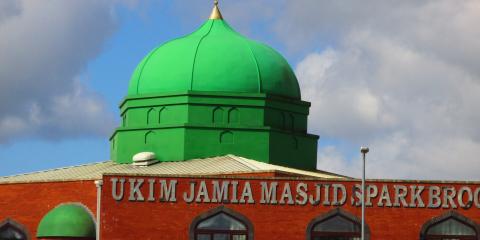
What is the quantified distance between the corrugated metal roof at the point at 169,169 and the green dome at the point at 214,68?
12.7ft

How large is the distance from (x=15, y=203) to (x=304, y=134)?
14.9 m

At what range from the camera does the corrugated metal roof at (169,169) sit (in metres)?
61.8

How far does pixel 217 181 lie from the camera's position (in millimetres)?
56531

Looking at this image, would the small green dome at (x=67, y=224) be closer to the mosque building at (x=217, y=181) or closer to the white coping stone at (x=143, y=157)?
the mosque building at (x=217, y=181)

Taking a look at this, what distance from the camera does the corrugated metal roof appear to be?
6175 centimetres

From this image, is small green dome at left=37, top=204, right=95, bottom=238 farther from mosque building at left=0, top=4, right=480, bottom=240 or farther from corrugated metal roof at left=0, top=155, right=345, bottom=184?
corrugated metal roof at left=0, top=155, right=345, bottom=184

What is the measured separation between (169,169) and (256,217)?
26.4 feet

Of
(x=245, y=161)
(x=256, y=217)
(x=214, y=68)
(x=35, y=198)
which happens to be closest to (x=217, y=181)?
(x=256, y=217)

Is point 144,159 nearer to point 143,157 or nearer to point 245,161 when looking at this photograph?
point 143,157

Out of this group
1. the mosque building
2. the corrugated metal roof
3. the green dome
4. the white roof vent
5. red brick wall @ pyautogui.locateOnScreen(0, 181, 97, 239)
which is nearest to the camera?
the mosque building

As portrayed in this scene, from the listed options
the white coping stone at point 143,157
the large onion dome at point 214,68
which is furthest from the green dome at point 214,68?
the white coping stone at point 143,157

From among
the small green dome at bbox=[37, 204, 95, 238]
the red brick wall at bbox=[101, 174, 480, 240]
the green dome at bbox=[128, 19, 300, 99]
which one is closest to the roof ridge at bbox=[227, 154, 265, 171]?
the green dome at bbox=[128, 19, 300, 99]

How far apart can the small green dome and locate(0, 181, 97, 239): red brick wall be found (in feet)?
3.89

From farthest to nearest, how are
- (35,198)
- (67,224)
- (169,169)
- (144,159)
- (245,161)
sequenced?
1. (144,159)
2. (245,161)
3. (169,169)
4. (35,198)
5. (67,224)
